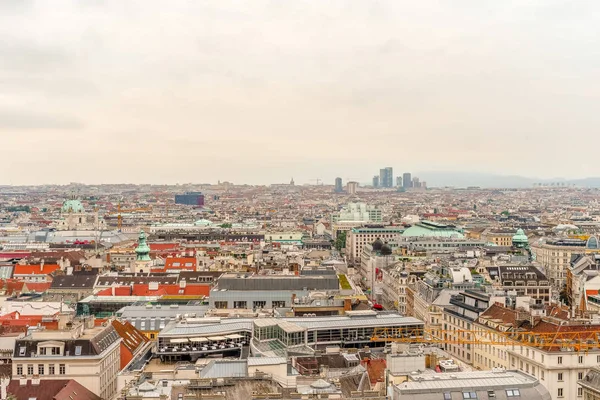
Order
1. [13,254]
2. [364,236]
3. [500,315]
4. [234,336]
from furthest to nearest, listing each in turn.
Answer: [364,236], [13,254], [500,315], [234,336]

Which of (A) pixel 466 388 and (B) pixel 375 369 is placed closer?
(A) pixel 466 388

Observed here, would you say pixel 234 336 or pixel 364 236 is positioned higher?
pixel 234 336

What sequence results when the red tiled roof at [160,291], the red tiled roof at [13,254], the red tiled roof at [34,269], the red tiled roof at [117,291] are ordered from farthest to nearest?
1. the red tiled roof at [13,254]
2. the red tiled roof at [34,269]
3. the red tiled roof at [160,291]
4. the red tiled roof at [117,291]

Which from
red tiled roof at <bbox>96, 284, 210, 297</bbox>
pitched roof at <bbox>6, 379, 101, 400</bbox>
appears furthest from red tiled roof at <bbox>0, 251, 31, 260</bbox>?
pitched roof at <bbox>6, 379, 101, 400</bbox>

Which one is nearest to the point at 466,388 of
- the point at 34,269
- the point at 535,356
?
the point at 535,356

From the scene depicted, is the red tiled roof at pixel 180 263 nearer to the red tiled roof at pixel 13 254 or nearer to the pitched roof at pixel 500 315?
the red tiled roof at pixel 13 254

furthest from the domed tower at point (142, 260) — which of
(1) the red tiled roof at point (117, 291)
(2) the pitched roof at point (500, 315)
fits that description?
(2) the pitched roof at point (500, 315)

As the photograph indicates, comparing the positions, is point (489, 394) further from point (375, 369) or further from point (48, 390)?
point (48, 390)
